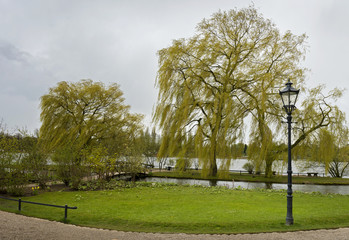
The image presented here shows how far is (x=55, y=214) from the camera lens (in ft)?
33.0

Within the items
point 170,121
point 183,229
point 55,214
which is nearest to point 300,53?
point 170,121

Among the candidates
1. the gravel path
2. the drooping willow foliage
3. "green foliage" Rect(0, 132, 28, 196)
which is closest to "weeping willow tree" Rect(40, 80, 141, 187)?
the drooping willow foliage

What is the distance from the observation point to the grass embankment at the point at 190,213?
8539 mm

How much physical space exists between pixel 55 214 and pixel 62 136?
76.3 ft

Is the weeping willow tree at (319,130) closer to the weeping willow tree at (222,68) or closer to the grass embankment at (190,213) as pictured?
the weeping willow tree at (222,68)

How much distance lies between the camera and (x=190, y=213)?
10242 mm

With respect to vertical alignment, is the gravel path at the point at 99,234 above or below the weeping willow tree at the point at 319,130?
below

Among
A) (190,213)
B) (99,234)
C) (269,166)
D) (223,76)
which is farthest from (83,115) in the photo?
(99,234)

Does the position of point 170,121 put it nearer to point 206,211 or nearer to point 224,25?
point 224,25

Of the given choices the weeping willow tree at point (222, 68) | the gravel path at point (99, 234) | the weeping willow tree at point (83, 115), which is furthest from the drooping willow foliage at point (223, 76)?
the gravel path at point (99, 234)

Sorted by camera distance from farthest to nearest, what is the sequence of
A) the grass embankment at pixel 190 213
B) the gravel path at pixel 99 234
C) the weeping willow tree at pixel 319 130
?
the weeping willow tree at pixel 319 130 → the grass embankment at pixel 190 213 → the gravel path at pixel 99 234

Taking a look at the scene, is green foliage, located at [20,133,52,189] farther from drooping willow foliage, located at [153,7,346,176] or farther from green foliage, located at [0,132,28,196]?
drooping willow foliage, located at [153,7,346,176]

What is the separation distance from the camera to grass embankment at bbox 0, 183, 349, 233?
8.54 metres

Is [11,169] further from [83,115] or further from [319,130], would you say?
[319,130]
